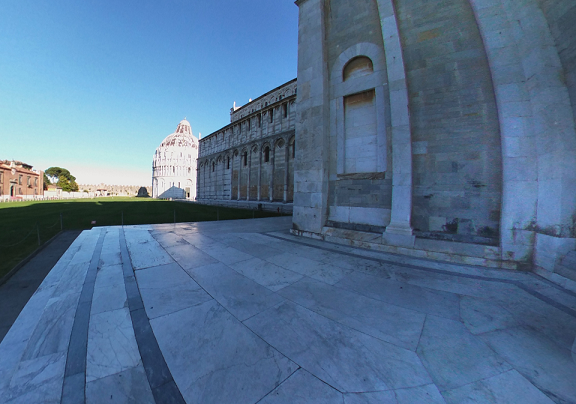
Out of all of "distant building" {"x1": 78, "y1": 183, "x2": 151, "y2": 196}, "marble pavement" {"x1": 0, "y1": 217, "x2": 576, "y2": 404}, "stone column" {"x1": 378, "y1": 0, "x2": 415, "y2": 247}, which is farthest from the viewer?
"distant building" {"x1": 78, "y1": 183, "x2": 151, "y2": 196}

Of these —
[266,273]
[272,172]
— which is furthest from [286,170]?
[266,273]

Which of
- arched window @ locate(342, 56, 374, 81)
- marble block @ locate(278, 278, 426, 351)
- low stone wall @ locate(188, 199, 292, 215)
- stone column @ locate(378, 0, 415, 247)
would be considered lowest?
marble block @ locate(278, 278, 426, 351)

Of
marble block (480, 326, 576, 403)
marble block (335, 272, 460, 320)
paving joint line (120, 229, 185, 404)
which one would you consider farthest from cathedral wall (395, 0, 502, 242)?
paving joint line (120, 229, 185, 404)

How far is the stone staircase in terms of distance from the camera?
386cm

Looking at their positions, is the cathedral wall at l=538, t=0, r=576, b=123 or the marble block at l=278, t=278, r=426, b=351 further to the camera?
the cathedral wall at l=538, t=0, r=576, b=123

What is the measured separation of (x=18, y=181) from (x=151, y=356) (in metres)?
99.4

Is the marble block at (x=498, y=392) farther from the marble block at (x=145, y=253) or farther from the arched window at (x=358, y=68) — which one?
the arched window at (x=358, y=68)

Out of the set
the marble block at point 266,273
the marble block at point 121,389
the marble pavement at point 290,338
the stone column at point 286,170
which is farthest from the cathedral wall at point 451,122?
the stone column at point 286,170

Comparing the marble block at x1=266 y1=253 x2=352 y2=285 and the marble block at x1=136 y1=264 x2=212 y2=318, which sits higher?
the marble block at x1=266 y1=253 x2=352 y2=285

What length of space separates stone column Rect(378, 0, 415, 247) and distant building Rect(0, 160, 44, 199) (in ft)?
286

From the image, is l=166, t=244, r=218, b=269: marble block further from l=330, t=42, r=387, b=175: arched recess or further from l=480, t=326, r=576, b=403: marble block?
l=330, t=42, r=387, b=175: arched recess

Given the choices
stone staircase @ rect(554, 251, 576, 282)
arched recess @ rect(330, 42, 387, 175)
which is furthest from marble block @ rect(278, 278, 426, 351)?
arched recess @ rect(330, 42, 387, 175)

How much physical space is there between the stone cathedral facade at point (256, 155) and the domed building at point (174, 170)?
158 feet

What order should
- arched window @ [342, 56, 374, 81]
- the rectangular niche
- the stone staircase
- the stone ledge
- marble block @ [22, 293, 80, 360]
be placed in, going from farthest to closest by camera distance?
arched window @ [342, 56, 374, 81] → the rectangular niche → the stone ledge → the stone staircase → marble block @ [22, 293, 80, 360]
